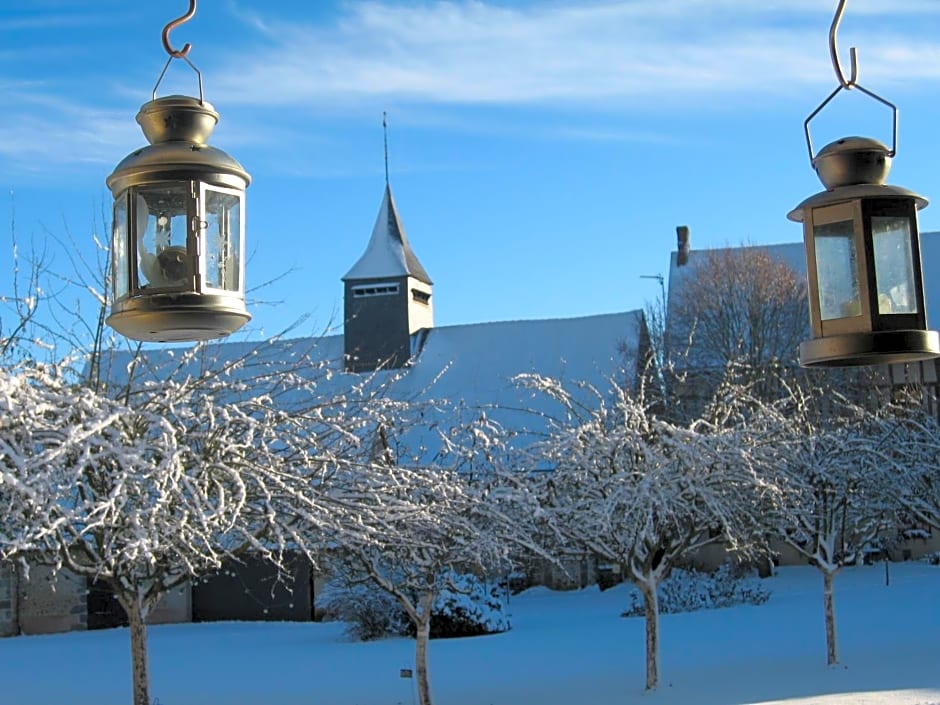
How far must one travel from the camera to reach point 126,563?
9.43 meters

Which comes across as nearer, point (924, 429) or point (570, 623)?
point (924, 429)

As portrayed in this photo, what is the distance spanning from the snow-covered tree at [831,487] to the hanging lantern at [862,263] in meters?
11.1

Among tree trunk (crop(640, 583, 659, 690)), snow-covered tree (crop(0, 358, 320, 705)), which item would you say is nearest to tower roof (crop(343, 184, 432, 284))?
tree trunk (crop(640, 583, 659, 690))

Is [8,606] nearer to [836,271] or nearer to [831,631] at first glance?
[831,631]

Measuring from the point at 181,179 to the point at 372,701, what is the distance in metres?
12.1

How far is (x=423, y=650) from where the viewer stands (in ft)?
42.2

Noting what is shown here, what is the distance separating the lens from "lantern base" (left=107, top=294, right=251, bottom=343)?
129 inches

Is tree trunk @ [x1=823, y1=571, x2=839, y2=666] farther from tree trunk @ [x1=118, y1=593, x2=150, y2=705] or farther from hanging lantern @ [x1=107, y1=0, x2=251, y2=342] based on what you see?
hanging lantern @ [x1=107, y1=0, x2=251, y2=342]

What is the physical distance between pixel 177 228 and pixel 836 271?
6.46 ft

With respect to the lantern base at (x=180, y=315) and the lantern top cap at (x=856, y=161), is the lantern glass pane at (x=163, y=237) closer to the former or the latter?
the lantern base at (x=180, y=315)

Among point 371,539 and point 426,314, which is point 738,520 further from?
point 426,314

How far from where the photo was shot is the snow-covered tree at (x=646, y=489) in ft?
42.8

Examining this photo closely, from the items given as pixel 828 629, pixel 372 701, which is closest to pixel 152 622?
pixel 372 701

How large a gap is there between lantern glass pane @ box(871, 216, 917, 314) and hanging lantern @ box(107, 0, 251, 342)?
189 cm
